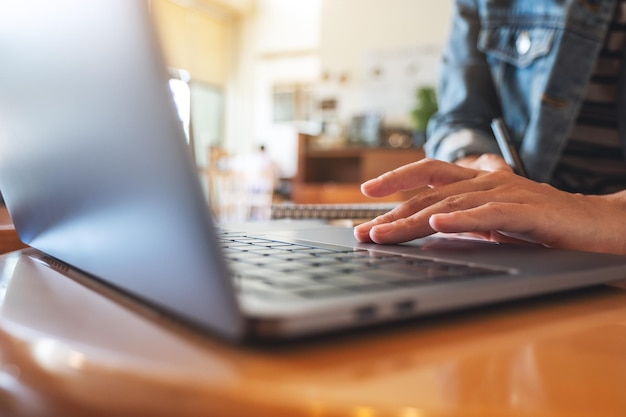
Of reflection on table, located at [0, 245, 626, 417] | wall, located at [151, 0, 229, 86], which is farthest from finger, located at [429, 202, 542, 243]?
wall, located at [151, 0, 229, 86]

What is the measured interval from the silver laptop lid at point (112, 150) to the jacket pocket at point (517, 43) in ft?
2.64

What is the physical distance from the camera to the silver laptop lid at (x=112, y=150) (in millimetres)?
176

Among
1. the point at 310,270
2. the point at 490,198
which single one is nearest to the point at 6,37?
the point at 310,270

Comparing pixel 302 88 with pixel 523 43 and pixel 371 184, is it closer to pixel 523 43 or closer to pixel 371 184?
pixel 523 43

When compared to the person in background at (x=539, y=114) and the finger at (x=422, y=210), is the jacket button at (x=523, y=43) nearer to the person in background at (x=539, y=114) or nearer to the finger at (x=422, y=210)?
the person in background at (x=539, y=114)

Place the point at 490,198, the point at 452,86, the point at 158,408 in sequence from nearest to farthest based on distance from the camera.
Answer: the point at 158,408 → the point at 490,198 → the point at 452,86

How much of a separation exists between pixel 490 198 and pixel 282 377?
1.10ft

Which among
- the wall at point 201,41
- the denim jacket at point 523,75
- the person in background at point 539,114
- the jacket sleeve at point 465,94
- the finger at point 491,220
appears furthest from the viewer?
the wall at point 201,41

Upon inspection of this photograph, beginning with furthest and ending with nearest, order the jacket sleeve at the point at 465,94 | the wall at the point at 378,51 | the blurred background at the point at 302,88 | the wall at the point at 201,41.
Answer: the wall at the point at 201,41 < the wall at the point at 378,51 < the blurred background at the point at 302,88 < the jacket sleeve at the point at 465,94

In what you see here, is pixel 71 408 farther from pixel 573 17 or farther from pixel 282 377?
pixel 573 17

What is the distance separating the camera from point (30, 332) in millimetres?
199

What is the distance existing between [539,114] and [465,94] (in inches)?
7.4

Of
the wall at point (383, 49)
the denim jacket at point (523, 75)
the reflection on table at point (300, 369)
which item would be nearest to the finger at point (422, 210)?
the reflection on table at point (300, 369)

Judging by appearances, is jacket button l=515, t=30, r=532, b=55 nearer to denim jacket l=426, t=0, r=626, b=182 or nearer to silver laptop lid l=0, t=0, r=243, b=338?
denim jacket l=426, t=0, r=626, b=182
